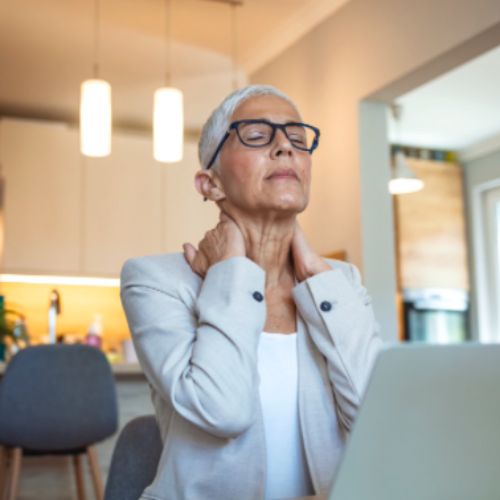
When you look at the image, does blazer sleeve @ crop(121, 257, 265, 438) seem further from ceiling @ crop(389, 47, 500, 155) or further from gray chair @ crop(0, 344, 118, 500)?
ceiling @ crop(389, 47, 500, 155)

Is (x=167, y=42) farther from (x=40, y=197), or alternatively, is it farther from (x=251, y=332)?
(x=251, y=332)

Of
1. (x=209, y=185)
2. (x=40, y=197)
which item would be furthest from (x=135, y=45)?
(x=209, y=185)

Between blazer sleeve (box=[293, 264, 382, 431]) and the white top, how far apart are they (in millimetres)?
68

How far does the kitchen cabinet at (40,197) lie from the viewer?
512cm

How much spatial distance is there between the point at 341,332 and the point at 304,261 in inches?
6.6

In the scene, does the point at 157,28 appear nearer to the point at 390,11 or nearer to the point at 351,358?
the point at 390,11

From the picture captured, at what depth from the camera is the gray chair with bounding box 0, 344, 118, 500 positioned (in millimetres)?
2555

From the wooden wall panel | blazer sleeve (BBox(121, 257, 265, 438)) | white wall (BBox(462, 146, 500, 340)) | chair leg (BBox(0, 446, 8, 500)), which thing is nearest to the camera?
blazer sleeve (BBox(121, 257, 265, 438))

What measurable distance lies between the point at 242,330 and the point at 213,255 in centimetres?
20

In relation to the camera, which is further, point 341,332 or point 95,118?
point 95,118

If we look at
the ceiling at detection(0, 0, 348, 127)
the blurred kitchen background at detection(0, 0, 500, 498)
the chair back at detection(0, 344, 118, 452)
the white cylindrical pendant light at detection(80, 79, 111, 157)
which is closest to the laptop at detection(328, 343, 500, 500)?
the chair back at detection(0, 344, 118, 452)

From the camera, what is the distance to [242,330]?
1073 mm

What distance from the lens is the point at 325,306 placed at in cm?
120

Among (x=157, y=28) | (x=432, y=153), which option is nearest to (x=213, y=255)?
(x=157, y=28)
